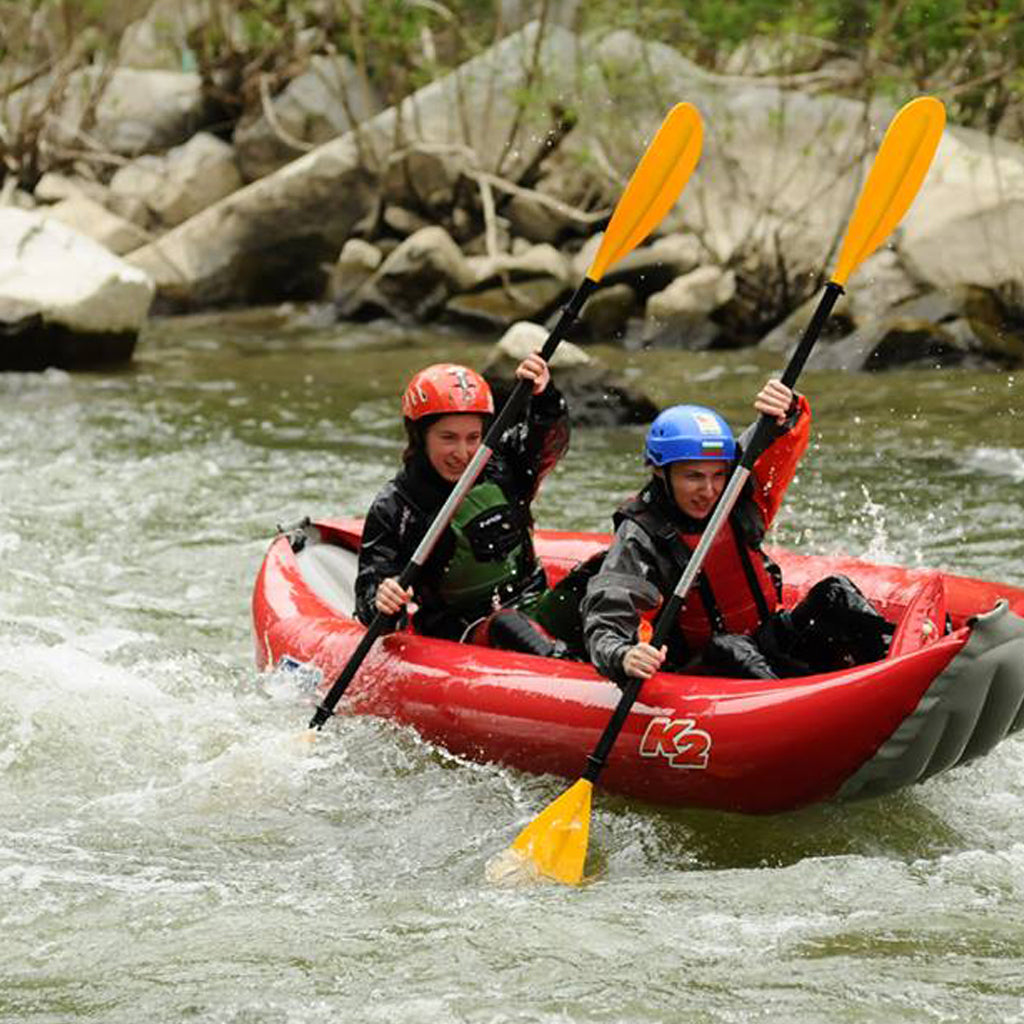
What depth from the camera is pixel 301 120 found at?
16844 mm

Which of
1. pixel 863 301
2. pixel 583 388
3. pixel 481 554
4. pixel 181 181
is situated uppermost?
pixel 481 554

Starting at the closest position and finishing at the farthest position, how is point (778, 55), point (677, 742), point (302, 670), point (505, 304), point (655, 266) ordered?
point (677, 742), point (302, 670), point (778, 55), point (655, 266), point (505, 304)

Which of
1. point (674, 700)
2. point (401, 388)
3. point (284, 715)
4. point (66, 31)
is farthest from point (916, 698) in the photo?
point (66, 31)

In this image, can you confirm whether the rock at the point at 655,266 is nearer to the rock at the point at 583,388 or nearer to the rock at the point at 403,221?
the rock at the point at 403,221

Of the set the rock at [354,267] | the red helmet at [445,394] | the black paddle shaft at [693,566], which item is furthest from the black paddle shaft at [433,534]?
the rock at [354,267]

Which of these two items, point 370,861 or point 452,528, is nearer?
point 370,861

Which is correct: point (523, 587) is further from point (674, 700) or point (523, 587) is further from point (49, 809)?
point (49, 809)

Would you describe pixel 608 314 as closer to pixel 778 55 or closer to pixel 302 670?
pixel 778 55

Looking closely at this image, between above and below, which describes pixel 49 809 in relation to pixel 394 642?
below

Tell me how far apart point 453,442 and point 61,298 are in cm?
731

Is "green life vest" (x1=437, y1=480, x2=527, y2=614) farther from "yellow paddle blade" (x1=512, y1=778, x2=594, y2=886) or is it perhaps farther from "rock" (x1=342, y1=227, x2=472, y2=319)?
"rock" (x1=342, y1=227, x2=472, y2=319)

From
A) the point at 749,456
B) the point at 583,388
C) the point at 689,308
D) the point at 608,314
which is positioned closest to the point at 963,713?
the point at 749,456

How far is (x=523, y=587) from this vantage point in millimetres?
5469

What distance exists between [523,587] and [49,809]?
1.50 metres
